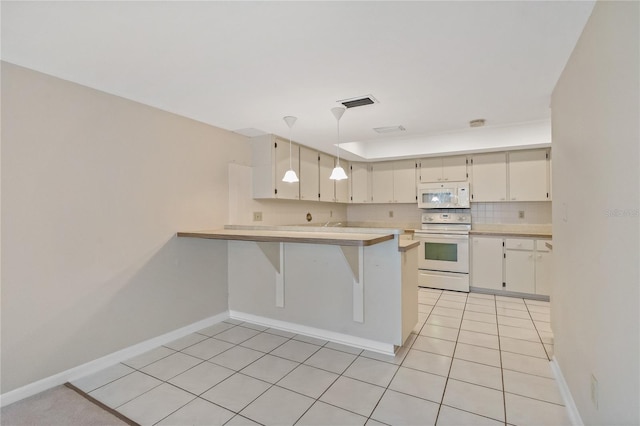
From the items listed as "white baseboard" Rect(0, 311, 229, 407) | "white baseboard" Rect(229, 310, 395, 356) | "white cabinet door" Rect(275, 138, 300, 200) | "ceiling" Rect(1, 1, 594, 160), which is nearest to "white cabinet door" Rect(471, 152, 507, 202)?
"ceiling" Rect(1, 1, 594, 160)

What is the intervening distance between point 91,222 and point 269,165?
1.92m

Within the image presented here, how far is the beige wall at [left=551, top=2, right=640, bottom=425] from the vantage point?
1.11 meters

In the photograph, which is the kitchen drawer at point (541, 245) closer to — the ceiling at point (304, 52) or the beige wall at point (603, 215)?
the ceiling at point (304, 52)

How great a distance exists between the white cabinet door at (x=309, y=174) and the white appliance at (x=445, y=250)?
72.2 inches

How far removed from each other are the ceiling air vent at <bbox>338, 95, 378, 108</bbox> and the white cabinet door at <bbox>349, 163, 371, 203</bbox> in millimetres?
2828

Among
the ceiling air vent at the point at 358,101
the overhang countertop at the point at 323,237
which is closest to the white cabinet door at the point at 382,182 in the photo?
the overhang countertop at the point at 323,237

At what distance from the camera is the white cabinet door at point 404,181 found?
530 cm

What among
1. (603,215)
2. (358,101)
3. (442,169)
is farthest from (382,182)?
(603,215)

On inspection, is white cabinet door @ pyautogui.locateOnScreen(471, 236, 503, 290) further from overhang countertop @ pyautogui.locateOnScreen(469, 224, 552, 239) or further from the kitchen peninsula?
the kitchen peninsula

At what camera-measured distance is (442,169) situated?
506 cm

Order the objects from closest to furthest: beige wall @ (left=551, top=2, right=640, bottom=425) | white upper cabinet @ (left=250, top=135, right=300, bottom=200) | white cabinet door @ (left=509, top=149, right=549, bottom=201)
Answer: beige wall @ (left=551, top=2, right=640, bottom=425) → white upper cabinet @ (left=250, top=135, right=300, bottom=200) → white cabinet door @ (left=509, top=149, right=549, bottom=201)

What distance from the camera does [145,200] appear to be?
9.12 ft

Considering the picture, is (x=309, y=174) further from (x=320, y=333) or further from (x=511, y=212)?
(x=511, y=212)

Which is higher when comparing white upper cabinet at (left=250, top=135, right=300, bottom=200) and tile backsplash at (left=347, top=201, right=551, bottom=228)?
white upper cabinet at (left=250, top=135, right=300, bottom=200)
